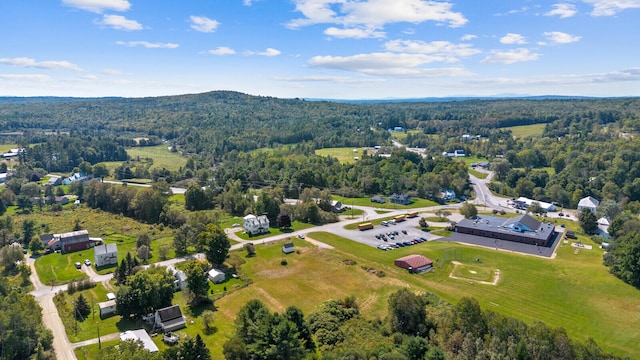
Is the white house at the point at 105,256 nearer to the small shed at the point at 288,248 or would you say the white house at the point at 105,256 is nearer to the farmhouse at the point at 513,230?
the small shed at the point at 288,248

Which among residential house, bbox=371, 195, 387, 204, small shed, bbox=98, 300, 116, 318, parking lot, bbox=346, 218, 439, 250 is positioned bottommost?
residential house, bbox=371, 195, 387, 204

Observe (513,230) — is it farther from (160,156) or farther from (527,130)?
(527,130)

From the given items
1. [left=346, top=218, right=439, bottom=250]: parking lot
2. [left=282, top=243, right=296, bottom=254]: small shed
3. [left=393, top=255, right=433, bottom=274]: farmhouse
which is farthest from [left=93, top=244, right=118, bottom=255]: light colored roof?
[left=393, top=255, right=433, bottom=274]: farmhouse

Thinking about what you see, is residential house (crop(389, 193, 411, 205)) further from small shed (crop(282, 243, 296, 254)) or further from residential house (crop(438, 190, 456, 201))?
small shed (crop(282, 243, 296, 254))

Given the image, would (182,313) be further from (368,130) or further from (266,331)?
(368,130)

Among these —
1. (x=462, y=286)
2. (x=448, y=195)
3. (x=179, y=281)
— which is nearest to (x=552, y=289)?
(x=462, y=286)

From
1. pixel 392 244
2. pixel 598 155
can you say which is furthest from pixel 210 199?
pixel 598 155

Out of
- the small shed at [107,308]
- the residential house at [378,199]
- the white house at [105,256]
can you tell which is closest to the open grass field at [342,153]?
the residential house at [378,199]
